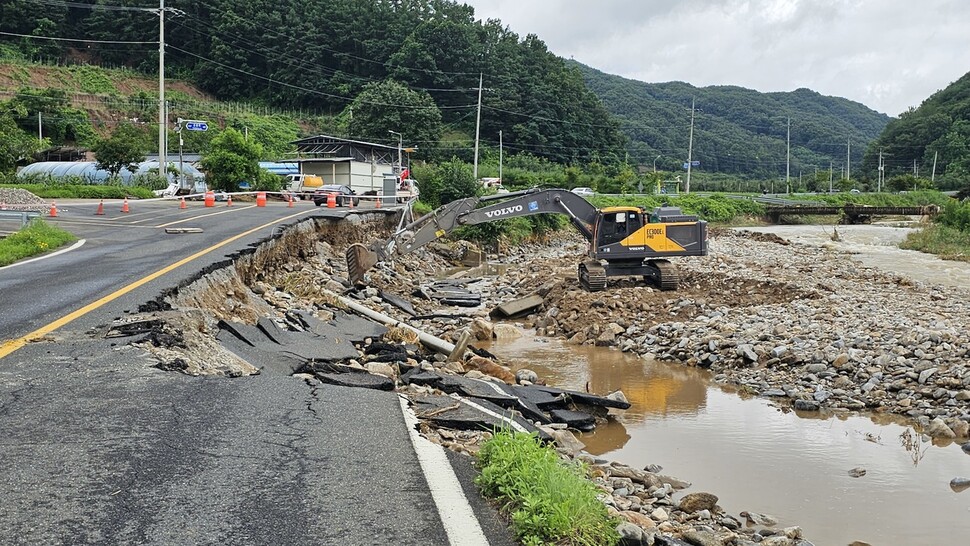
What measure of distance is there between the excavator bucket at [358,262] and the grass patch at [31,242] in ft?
19.4

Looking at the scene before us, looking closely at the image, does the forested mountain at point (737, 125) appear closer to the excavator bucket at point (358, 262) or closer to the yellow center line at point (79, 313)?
the excavator bucket at point (358, 262)

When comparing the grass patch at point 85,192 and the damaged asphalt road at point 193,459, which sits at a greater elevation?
the grass patch at point 85,192

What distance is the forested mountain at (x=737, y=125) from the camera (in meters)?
127

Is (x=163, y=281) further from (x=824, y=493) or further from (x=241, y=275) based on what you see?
(x=824, y=493)

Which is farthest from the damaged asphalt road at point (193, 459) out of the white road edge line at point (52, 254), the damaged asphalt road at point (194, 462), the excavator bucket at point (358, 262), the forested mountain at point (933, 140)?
the forested mountain at point (933, 140)

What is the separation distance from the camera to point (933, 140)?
11000 cm

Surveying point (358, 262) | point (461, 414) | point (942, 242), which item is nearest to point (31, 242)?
point (358, 262)

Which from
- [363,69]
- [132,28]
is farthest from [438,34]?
[132,28]

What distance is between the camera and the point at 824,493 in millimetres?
7746

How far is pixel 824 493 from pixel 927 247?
33043 millimetres

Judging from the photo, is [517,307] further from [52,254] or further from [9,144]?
[9,144]

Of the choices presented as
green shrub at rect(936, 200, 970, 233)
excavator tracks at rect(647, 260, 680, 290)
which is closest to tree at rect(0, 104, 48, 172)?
excavator tracks at rect(647, 260, 680, 290)

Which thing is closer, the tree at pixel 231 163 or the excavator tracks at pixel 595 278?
the excavator tracks at pixel 595 278

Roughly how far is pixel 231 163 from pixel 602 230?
2624cm
